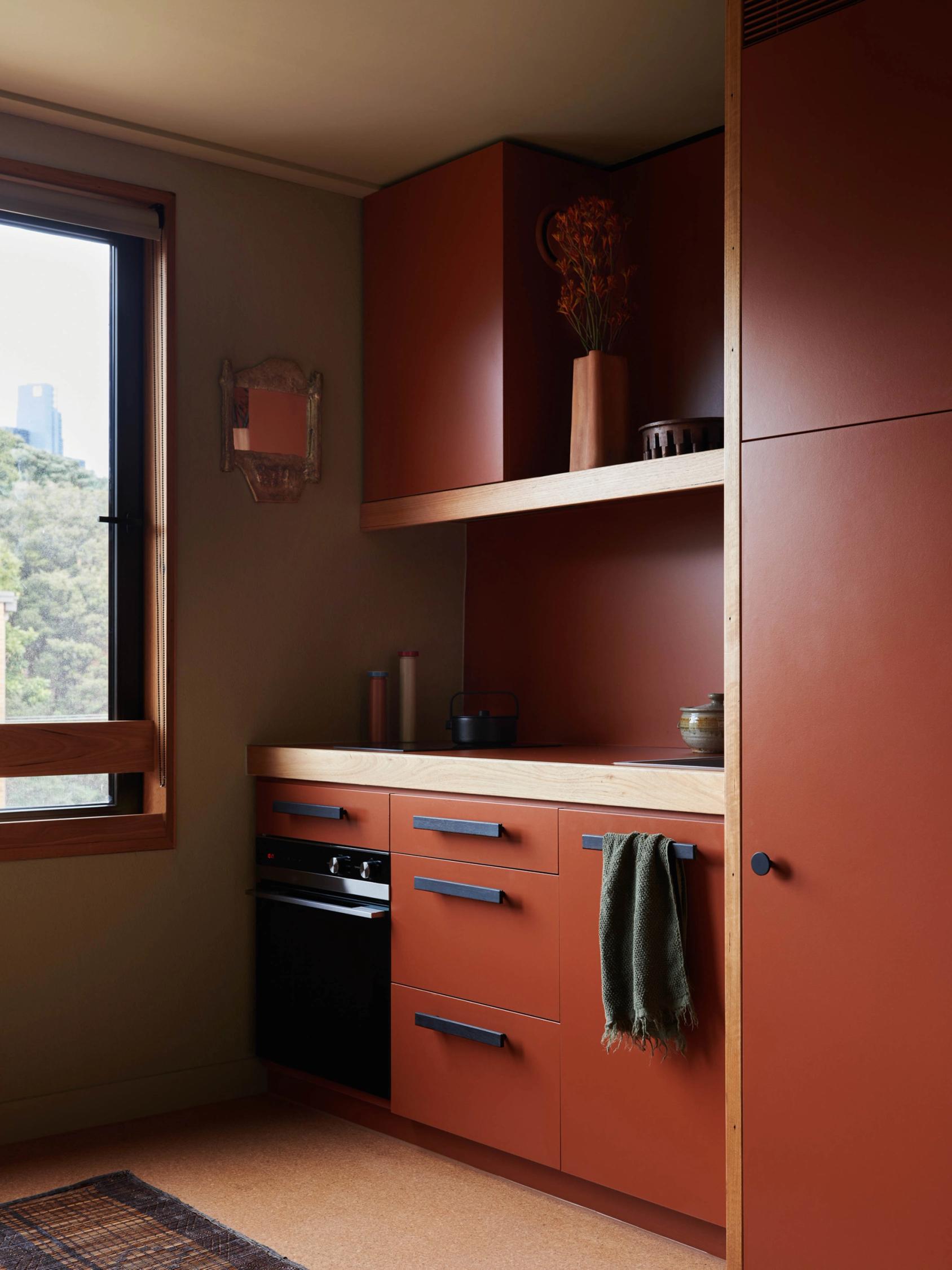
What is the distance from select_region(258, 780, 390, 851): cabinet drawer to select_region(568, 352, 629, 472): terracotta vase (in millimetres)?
957

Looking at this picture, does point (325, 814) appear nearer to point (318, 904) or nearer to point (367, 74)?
point (318, 904)

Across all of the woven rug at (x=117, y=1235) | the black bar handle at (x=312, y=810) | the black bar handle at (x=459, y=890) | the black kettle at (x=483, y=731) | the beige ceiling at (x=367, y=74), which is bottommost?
the woven rug at (x=117, y=1235)

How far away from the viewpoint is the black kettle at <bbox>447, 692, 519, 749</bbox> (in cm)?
343

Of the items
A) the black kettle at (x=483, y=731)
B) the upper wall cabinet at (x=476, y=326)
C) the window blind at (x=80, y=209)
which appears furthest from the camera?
the black kettle at (x=483, y=731)

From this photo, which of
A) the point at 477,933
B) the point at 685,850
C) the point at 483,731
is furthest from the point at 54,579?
the point at 685,850

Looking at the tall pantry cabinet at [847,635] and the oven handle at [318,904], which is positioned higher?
the tall pantry cabinet at [847,635]

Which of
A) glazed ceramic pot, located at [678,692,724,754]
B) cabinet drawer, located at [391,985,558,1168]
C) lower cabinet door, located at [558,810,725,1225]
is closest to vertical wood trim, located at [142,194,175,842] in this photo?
cabinet drawer, located at [391,985,558,1168]

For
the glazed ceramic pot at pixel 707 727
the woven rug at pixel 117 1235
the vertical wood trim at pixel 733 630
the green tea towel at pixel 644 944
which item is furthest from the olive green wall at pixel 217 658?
the vertical wood trim at pixel 733 630

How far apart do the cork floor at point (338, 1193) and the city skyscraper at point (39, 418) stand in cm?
172

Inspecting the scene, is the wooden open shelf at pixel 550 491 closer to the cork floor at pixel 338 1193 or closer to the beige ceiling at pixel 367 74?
the beige ceiling at pixel 367 74

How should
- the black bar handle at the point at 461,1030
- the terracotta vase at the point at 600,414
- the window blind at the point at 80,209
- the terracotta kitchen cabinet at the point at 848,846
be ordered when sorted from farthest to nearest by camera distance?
the window blind at the point at 80,209 < the terracotta vase at the point at 600,414 < the black bar handle at the point at 461,1030 < the terracotta kitchen cabinet at the point at 848,846

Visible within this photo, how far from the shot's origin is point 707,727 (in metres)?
2.83

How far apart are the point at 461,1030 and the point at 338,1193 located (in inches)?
16.9

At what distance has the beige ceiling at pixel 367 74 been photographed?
8.91ft
